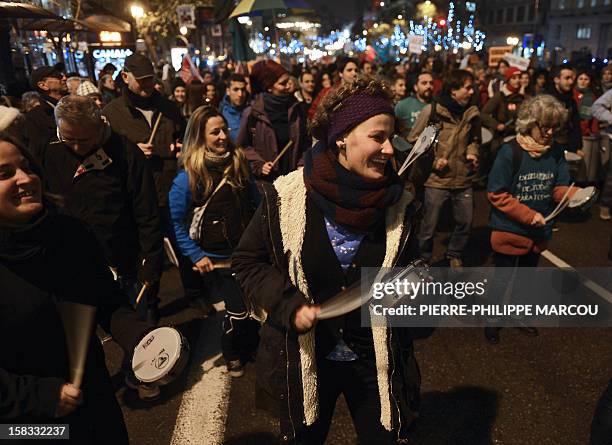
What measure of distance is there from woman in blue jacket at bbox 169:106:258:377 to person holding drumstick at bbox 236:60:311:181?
1.67m

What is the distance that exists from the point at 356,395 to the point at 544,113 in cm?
264

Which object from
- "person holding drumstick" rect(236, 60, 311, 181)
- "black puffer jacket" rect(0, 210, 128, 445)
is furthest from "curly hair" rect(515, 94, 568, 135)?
"black puffer jacket" rect(0, 210, 128, 445)

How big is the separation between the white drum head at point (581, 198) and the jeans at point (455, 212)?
173cm

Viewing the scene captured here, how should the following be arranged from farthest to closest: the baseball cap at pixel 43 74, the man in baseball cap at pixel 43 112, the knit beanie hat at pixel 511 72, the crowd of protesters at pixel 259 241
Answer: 1. the knit beanie hat at pixel 511 72
2. the baseball cap at pixel 43 74
3. the man in baseball cap at pixel 43 112
4. the crowd of protesters at pixel 259 241

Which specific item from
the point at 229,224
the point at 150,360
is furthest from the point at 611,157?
the point at 150,360

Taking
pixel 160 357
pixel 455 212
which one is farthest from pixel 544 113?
pixel 160 357

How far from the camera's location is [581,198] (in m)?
3.71

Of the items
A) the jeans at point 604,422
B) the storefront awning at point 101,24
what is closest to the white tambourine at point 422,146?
the jeans at point 604,422

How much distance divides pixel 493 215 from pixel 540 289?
1496 millimetres

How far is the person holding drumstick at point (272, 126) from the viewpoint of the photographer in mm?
5574

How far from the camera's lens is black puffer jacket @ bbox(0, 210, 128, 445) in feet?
5.57

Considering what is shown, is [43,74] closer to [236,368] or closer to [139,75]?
[139,75]

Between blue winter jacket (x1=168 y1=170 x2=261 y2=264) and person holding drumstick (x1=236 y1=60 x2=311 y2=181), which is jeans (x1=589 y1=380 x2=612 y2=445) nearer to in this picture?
blue winter jacket (x1=168 y1=170 x2=261 y2=264)

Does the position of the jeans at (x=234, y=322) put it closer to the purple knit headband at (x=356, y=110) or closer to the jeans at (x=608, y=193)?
the purple knit headband at (x=356, y=110)
